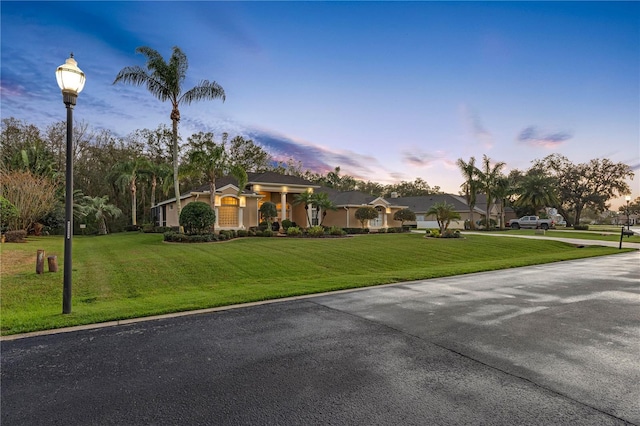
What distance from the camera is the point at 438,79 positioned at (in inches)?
733

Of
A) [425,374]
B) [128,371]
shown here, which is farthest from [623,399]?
[128,371]

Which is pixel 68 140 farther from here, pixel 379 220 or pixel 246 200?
pixel 379 220

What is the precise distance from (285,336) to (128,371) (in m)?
2.02

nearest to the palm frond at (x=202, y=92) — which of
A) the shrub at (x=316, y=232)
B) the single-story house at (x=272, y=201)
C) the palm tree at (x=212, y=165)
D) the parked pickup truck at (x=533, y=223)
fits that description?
the palm tree at (x=212, y=165)

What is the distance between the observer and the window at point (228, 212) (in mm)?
26781

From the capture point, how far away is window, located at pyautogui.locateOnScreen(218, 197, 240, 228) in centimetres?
2678

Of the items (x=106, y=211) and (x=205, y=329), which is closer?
(x=205, y=329)

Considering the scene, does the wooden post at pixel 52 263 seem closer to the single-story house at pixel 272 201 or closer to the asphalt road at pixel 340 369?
the asphalt road at pixel 340 369

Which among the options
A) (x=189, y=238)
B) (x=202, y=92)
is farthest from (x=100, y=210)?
(x=202, y=92)

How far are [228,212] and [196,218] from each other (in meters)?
7.21

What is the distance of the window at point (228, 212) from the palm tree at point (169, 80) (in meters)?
6.12

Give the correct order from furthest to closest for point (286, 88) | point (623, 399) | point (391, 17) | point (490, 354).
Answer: point (286, 88) < point (391, 17) < point (490, 354) < point (623, 399)

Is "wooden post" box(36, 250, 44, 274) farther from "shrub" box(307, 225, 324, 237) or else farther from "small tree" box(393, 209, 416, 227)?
"small tree" box(393, 209, 416, 227)

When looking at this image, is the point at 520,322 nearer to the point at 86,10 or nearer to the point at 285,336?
the point at 285,336
